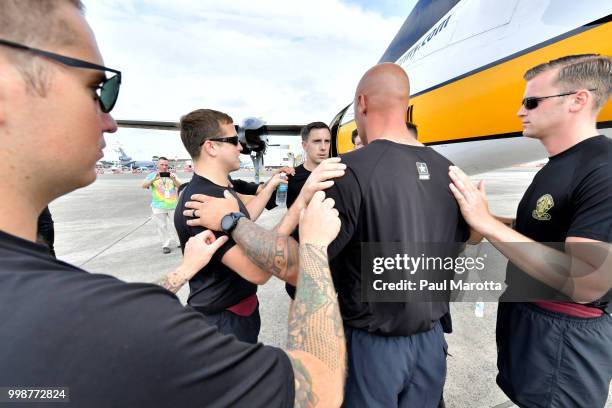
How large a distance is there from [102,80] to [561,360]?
237 centimetres

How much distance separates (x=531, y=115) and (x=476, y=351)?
7.93ft

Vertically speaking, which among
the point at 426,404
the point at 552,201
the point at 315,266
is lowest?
the point at 426,404

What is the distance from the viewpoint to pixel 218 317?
1.88 metres

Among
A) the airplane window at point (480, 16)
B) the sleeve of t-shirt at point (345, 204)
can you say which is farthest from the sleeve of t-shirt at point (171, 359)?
the airplane window at point (480, 16)

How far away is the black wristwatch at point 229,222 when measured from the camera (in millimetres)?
1540

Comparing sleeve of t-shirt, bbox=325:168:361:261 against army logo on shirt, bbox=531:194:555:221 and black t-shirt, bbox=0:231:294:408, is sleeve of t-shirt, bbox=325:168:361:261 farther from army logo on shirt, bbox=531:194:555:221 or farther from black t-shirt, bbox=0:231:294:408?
army logo on shirt, bbox=531:194:555:221

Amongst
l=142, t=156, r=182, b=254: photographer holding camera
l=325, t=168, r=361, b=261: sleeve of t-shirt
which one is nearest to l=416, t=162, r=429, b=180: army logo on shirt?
l=325, t=168, r=361, b=261: sleeve of t-shirt

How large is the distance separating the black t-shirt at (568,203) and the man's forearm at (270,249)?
4.40 feet

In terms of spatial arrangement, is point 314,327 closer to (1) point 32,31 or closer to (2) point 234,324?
(1) point 32,31

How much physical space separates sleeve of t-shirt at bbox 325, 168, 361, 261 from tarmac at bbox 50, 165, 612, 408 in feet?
6.40

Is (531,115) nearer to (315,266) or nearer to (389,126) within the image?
(389,126)

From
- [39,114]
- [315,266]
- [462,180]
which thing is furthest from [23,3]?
[462,180]

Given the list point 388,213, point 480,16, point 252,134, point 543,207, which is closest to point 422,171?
point 388,213

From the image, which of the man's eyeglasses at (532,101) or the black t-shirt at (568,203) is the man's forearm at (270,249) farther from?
the man's eyeglasses at (532,101)
